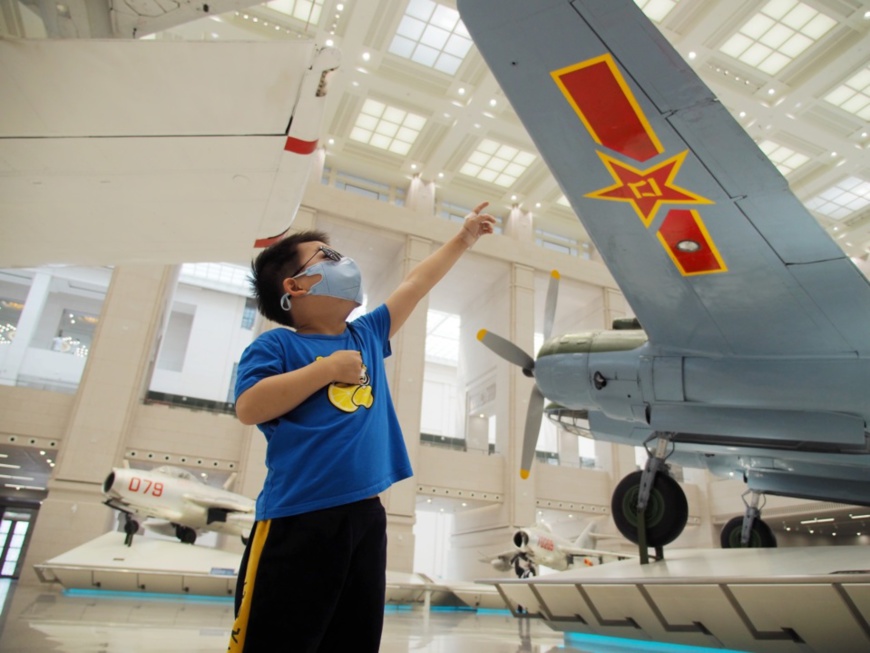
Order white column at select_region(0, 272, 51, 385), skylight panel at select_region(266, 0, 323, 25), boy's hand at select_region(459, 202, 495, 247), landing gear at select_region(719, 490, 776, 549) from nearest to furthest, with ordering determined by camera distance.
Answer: boy's hand at select_region(459, 202, 495, 247) < landing gear at select_region(719, 490, 776, 549) < skylight panel at select_region(266, 0, 323, 25) < white column at select_region(0, 272, 51, 385)

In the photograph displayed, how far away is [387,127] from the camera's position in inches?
878

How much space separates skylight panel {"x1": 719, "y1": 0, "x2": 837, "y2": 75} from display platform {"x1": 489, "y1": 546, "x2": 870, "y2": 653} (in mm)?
17763

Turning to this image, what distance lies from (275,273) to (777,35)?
70.2 ft

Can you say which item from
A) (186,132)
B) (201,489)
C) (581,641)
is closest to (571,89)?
(186,132)

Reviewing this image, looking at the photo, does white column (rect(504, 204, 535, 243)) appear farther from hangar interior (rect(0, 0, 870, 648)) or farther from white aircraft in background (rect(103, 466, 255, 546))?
white aircraft in background (rect(103, 466, 255, 546))

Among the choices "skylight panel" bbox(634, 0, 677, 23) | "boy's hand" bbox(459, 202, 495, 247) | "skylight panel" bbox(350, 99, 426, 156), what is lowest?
"boy's hand" bbox(459, 202, 495, 247)

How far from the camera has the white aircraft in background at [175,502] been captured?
37.1 ft

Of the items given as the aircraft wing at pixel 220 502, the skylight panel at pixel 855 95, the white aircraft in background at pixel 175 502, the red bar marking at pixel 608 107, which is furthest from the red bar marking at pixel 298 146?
the skylight panel at pixel 855 95

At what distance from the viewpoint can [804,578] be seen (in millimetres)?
3510

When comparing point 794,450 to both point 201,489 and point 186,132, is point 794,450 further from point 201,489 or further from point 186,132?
point 201,489

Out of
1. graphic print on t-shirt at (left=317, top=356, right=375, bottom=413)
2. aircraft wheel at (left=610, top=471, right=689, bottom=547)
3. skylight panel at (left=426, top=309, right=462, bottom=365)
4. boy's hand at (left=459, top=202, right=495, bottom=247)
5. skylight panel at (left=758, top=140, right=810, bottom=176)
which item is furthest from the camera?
skylight panel at (left=426, top=309, right=462, bottom=365)

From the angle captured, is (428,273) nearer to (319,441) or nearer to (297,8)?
(319,441)

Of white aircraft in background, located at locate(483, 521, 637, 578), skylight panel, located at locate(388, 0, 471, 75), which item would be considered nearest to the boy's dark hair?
white aircraft in background, located at locate(483, 521, 637, 578)

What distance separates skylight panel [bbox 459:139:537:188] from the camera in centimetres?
2273
